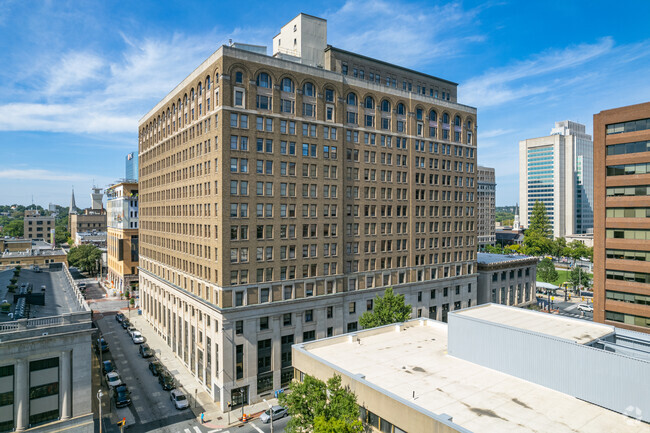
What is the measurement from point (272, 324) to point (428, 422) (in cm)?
3160

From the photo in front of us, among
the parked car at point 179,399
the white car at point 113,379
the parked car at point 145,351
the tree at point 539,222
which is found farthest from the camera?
the tree at point 539,222

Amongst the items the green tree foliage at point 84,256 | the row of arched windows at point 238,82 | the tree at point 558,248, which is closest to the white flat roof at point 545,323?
the row of arched windows at point 238,82

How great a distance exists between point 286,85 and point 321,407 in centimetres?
4433

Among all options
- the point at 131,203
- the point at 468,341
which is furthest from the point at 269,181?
the point at 131,203

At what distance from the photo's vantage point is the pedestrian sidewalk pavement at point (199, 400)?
48.6m

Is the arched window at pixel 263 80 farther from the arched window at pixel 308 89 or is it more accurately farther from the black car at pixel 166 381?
the black car at pixel 166 381

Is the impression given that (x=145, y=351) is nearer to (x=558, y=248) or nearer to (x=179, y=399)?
(x=179, y=399)

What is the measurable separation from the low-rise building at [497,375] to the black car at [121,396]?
25691mm

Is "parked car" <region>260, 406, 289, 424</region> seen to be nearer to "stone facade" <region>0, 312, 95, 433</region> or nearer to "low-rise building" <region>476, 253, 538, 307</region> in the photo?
"stone facade" <region>0, 312, 95, 433</region>

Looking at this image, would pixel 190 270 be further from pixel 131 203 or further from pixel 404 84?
pixel 131 203

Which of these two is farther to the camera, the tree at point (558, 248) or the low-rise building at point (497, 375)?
the tree at point (558, 248)

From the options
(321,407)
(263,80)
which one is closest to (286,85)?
(263,80)

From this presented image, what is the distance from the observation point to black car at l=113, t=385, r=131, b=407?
51.7 meters

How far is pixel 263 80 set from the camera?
2229 inches
